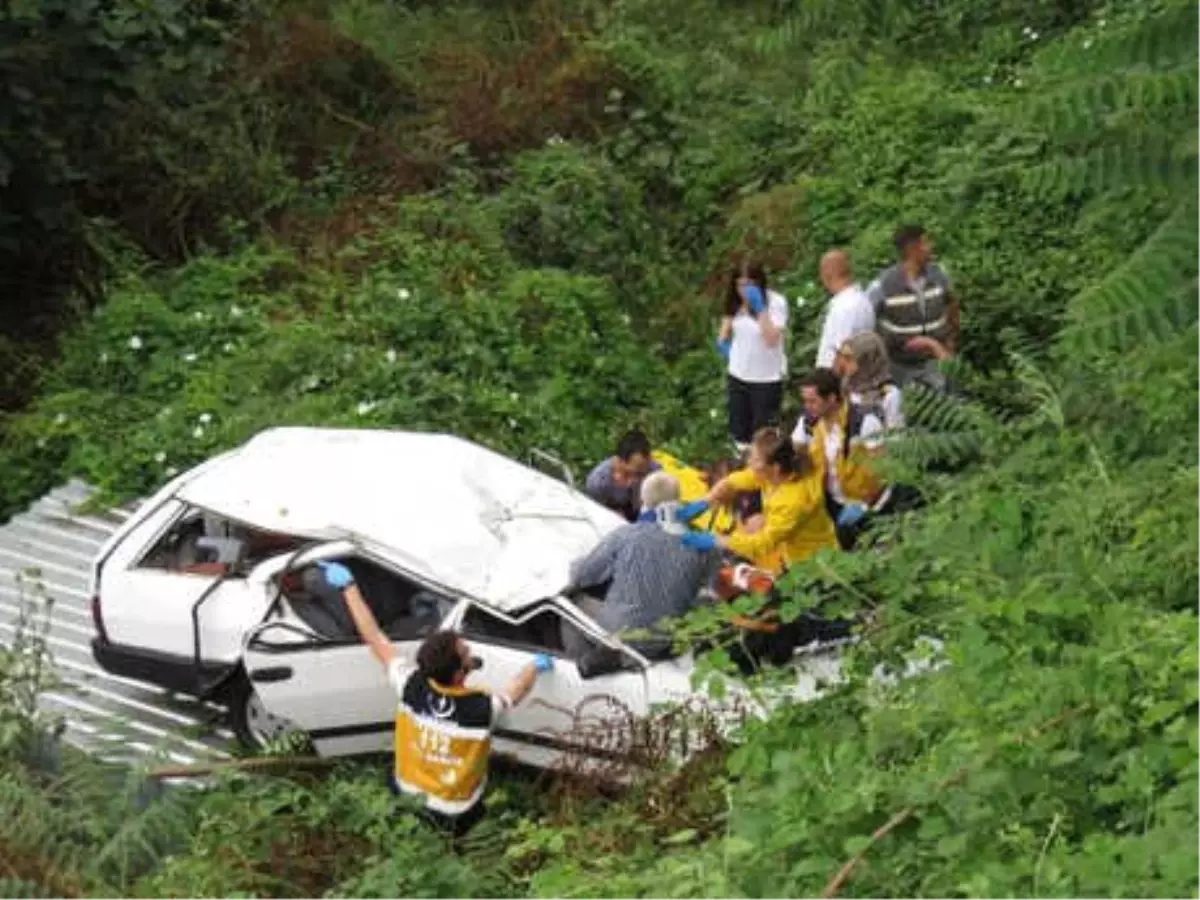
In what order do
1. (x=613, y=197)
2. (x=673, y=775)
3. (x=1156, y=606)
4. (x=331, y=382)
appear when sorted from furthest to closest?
1. (x=613, y=197)
2. (x=331, y=382)
3. (x=673, y=775)
4. (x=1156, y=606)

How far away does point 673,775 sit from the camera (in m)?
9.59

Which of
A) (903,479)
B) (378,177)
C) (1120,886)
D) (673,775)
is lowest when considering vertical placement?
(378,177)

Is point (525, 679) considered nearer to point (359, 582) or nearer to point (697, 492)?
point (359, 582)

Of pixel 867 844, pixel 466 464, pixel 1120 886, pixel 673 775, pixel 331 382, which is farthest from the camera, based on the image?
pixel 331 382

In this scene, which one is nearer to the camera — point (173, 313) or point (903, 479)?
point (903, 479)

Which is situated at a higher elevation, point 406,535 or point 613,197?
point 406,535

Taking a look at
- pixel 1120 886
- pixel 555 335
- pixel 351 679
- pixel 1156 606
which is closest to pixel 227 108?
pixel 555 335

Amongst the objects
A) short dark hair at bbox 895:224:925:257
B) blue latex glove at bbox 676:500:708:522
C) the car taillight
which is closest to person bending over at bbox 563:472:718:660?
blue latex glove at bbox 676:500:708:522

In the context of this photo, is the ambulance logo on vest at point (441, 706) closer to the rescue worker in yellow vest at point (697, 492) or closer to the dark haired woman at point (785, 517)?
the dark haired woman at point (785, 517)

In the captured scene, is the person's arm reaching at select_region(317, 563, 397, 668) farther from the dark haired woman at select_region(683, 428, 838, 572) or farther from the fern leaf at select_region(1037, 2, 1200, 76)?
the fern leaf at select_region(1037, 2, 1200, 76)

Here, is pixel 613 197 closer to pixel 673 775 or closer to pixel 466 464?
pixel 466 464

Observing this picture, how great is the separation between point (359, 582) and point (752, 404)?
3.73m

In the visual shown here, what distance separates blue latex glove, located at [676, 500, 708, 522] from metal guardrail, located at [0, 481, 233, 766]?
8.12 feet

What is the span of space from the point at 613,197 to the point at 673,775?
8515mm
